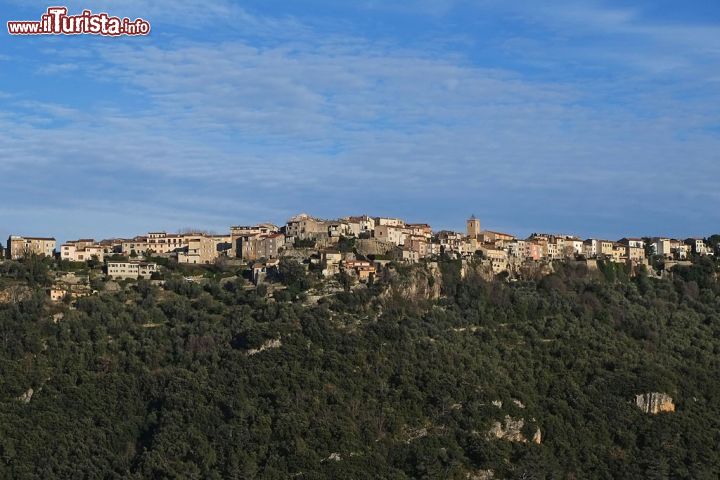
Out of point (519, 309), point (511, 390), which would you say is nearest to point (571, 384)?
point (511, 390)

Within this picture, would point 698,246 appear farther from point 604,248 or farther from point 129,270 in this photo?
point 129,270

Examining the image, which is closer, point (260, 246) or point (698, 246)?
point (260, 246)

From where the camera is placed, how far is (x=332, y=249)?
261 feet

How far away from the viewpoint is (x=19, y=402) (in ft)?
192

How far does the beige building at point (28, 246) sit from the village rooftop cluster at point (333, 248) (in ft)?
0.19

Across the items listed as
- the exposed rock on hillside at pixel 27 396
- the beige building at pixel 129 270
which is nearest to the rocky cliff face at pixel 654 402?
the exposed rock on hillside at pixel 27 396

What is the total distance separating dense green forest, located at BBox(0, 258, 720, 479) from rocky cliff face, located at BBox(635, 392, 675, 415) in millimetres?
371

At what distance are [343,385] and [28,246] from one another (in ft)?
94.3

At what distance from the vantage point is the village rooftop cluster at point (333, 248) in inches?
3041

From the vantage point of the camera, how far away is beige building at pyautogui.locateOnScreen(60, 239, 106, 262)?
263 feet

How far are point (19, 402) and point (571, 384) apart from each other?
81.8 ft

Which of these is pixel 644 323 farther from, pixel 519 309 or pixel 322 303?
pixel 322 303

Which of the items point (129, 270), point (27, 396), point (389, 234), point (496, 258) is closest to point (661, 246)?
point (496, 258)

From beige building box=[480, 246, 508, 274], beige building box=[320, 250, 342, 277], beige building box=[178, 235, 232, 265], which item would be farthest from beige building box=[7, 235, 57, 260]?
beige building box=[480, 246, 508, 274]
